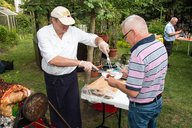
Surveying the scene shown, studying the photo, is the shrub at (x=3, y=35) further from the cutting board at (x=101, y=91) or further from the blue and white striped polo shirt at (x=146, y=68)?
the blue and white striped polo shirt at (x=146, y=68)

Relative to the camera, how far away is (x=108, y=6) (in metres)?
2.57

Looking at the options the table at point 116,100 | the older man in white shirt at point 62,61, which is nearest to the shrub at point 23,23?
the older man in white shirt at point 62,61

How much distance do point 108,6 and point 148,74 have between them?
160 cm

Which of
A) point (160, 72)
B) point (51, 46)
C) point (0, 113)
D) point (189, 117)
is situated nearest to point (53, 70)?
point (51, 46)

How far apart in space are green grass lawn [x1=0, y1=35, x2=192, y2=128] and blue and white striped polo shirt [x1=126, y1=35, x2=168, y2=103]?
6.44 ft

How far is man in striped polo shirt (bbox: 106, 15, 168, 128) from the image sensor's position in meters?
1.37

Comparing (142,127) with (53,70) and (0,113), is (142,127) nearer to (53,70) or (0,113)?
(53,70)

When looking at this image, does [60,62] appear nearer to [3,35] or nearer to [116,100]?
[116,100]

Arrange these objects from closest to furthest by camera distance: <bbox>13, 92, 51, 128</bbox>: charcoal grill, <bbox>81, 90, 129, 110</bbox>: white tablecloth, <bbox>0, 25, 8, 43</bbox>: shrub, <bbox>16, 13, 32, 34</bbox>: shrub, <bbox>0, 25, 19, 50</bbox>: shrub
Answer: <bbox>13, 92, 51, 128</bbox>: charcoal grill < <bbox>81, 90, 129, 110</bbox>: white tablecloth < <bbox>0, 25, 19, 50</bbox>: shrub < <bbox>0, 25, 8, 43</bbox>: shrub < <bbox>16, 13, 32, 34</bbox>: shrub

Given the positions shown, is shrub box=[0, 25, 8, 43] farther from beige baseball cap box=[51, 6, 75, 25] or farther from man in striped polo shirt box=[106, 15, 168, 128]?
man in striped polo shirt box=[106, 15, 168, 128]

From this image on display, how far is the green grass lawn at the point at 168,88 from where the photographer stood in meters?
3.35

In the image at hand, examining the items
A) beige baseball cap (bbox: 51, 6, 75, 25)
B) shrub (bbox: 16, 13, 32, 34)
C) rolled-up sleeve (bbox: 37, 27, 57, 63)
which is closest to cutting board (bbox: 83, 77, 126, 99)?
rolled-up sleeve (bbox: 37, 27, 57, 63)

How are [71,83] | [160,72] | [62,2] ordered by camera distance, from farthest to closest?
1. [62,2]
2. [71,83]
3. [160,72]

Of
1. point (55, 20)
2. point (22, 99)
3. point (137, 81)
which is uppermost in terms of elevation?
point (55, 20)
